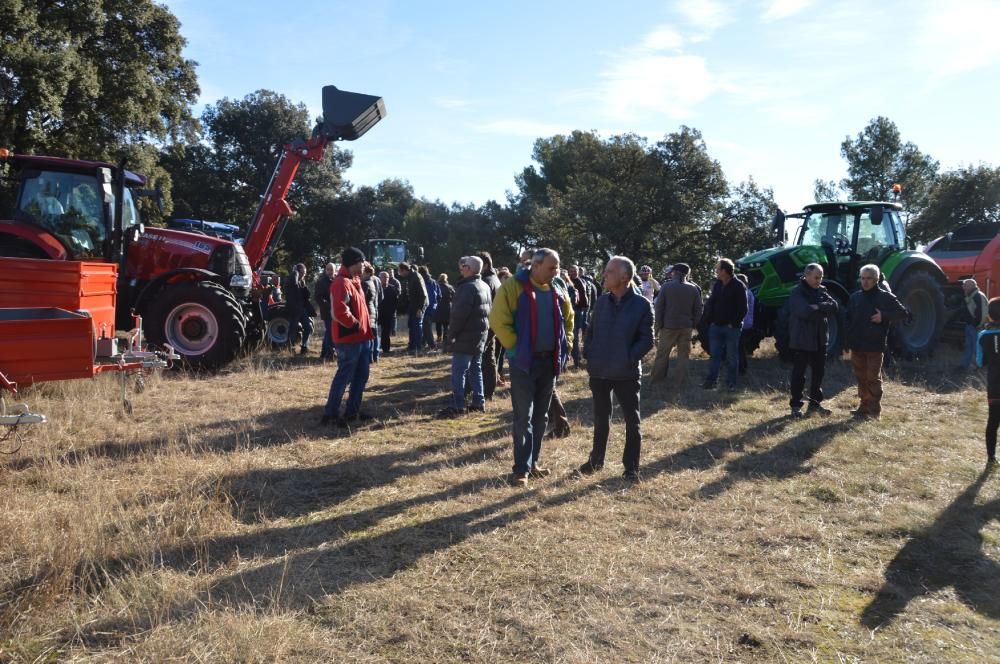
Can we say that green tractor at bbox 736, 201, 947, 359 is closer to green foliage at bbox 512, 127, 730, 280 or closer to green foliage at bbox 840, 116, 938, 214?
green foliage at bbox 512, 127, 730, 280

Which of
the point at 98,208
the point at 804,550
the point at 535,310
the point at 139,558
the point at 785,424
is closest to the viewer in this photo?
the point at 139,558

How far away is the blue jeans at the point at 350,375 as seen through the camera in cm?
659

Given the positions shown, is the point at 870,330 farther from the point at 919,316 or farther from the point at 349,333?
the point at 349,333

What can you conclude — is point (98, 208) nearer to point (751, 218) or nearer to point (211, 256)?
point (211, 256)

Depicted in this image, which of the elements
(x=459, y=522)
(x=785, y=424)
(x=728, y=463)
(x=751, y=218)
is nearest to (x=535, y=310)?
(x=459, y=522)

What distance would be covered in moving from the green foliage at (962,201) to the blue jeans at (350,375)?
37160mm

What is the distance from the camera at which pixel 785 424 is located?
724cm

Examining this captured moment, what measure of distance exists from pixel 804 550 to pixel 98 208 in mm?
9024

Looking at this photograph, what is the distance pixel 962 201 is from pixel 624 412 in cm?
3896

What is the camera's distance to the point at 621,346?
5242mm

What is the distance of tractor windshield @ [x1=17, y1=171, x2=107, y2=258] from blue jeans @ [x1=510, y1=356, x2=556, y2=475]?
675 cm

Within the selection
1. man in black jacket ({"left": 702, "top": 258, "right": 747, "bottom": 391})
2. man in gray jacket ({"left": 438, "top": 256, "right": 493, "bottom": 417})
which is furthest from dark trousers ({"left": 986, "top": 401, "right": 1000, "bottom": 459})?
man in gray jacket ({"left": 438, "top": 256, "right": 493, "bottom": 417})

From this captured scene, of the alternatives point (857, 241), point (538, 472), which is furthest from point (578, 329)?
point (538, 472)

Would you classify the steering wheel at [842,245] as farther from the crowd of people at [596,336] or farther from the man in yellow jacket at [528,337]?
the man in yellow jacket at [528,337]
